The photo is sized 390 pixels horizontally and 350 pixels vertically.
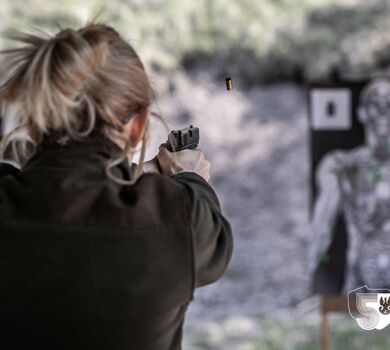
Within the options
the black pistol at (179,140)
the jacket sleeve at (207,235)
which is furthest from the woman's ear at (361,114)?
the jacket sleeve at (207,235)

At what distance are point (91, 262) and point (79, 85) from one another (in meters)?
0.24

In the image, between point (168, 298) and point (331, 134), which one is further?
point (331, 134)

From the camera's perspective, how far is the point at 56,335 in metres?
1.04

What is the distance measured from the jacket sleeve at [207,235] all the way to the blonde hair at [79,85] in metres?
0.09

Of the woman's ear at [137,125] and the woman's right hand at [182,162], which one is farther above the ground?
the woman's ear at [137,125]

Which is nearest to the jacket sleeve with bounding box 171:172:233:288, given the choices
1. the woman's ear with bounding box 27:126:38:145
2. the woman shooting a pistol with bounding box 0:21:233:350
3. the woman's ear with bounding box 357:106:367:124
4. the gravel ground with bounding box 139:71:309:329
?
the woman shooting a pistol with bounding box 0:21:233:350

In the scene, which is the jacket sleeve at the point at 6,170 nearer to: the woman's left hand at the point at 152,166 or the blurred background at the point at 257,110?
the woman's left hand at the point at 152,166

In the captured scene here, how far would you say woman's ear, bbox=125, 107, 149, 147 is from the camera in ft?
3.59

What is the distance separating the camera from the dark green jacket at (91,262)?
3.38 feet

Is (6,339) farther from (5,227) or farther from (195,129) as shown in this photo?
(195,129)

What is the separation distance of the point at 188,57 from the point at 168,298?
319cm

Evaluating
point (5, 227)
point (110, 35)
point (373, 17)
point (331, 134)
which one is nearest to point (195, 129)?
point (110, 35)

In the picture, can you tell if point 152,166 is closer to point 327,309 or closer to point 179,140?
point 179,140

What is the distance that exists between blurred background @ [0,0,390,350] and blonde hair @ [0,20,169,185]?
2.94 metres
